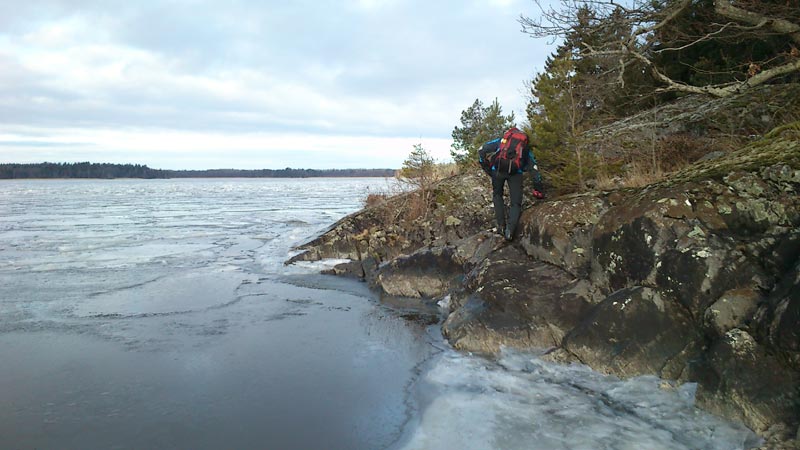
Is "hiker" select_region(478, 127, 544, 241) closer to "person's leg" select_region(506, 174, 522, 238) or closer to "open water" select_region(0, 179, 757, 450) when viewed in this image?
"person's leg" select_region(506, 174, 522, 238)

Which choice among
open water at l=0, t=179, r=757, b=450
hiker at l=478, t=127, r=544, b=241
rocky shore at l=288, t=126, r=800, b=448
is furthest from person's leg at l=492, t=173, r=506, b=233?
open water at l=0, t=179, r=757, b=450

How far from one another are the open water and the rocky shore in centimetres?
31

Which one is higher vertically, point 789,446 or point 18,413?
point 789,446

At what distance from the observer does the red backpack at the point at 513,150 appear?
27.2ft

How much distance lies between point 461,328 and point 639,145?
237 inches

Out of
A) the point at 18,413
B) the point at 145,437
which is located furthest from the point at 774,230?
the point at 18,413

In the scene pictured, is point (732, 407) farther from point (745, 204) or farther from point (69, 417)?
point (69, 417)

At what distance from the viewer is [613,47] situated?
11.3 metres

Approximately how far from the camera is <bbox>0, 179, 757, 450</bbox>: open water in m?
4.63

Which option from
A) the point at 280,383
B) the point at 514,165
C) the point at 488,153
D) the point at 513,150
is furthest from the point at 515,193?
the point at 280,383

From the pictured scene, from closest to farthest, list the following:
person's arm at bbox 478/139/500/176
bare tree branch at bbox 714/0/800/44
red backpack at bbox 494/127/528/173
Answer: bare tree branch at bbox 714/0/800/44
red backpack at bbox 494/127/528/173
person's arm at bbox 478/139/500/176

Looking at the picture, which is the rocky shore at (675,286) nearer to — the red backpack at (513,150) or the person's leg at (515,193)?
the person's leg at (515,193)

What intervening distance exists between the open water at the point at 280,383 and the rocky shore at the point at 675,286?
0.31 meters

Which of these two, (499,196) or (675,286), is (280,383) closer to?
(675,286)
